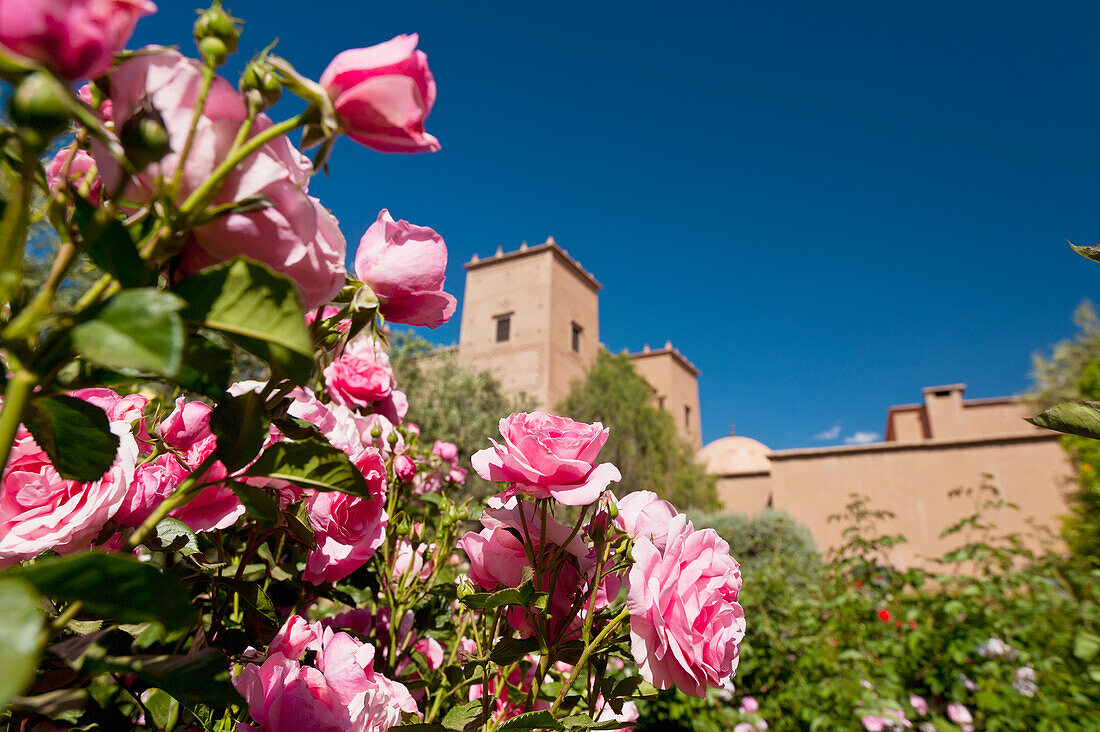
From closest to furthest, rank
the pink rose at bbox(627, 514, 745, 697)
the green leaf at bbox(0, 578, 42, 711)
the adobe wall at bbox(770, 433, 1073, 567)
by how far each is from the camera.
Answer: the green leaf at bbox(0, 578, 42, 711) → the pink rose at bbox(627, 514, 745, 697) → the adobe wall at bbox(770, 433, 1073, 567)

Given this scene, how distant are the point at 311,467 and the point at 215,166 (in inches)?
8.1

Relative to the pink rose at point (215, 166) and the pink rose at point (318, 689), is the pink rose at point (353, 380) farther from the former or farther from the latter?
the pink rose at point (215, 166)

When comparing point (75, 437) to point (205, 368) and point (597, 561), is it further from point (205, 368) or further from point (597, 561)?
point (597, 561)

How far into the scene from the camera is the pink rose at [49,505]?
1.53 feet

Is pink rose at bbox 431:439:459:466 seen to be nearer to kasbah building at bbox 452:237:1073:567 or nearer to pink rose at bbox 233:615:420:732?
pink rose at bbox 233:615:420:732

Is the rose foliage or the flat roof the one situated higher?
the flat roof

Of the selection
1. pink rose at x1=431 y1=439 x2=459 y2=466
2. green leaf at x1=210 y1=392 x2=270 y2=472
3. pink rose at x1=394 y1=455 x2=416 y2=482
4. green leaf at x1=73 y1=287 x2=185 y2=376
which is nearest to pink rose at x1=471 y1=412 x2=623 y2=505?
green leaf at x1=210 y1=392 x2=270 y2=472

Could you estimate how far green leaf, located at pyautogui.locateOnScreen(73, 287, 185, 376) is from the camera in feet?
0.87

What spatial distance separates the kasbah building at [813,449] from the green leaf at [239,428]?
27.1 feet

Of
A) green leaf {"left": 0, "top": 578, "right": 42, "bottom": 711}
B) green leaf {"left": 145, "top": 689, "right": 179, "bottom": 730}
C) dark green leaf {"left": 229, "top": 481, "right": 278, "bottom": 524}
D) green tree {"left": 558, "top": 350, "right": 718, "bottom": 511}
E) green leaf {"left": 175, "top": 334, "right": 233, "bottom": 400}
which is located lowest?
green leaf {"left": 145, "top": 689, "right": 179, "bottom": 730}

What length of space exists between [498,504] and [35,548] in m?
0.44

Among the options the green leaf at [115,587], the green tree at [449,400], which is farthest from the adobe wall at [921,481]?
the green leaf at [115,587]

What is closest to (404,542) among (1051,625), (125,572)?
(125,572)

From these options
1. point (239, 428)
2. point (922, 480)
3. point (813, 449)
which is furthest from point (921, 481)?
point (239, 428)
